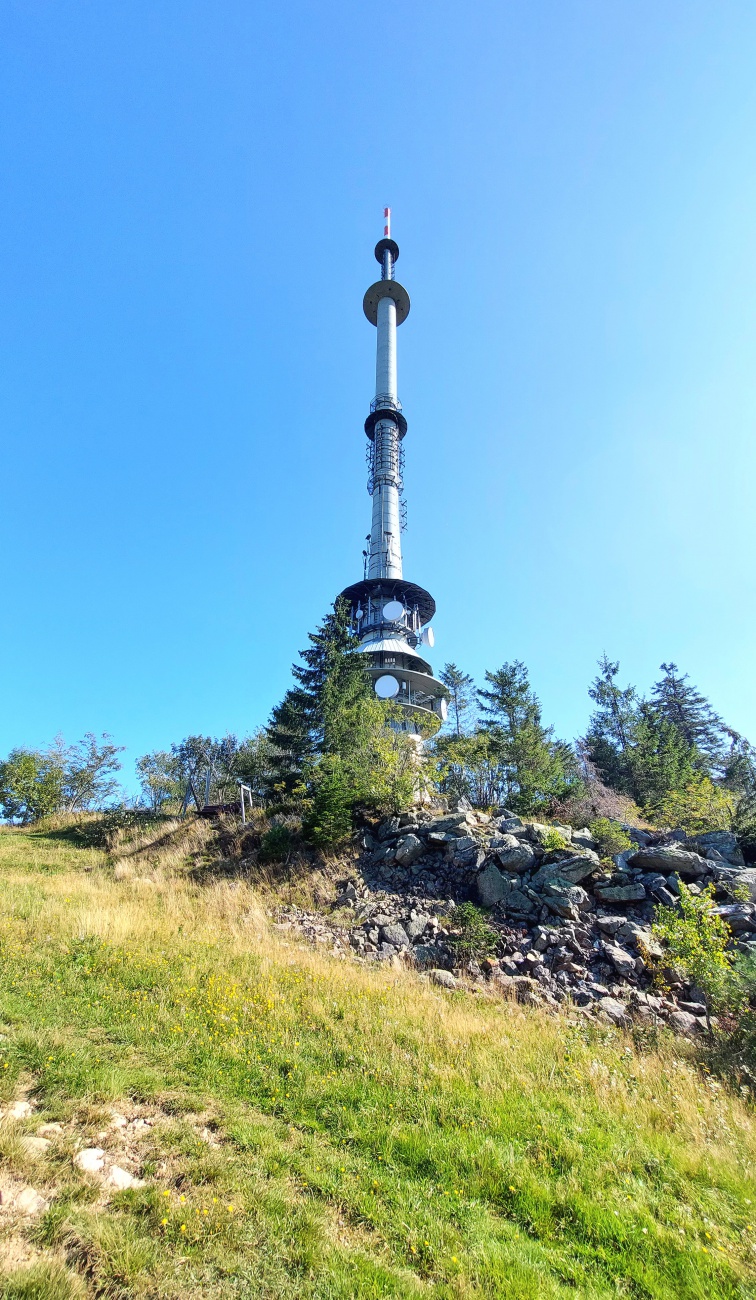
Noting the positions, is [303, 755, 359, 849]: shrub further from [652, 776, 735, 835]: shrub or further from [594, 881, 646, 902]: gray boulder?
[652, 776, 735, 835]: shrub

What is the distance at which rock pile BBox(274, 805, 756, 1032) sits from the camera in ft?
28.8

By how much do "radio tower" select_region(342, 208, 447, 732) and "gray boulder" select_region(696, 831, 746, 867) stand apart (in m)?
17.8

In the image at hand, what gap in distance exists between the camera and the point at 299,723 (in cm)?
2102

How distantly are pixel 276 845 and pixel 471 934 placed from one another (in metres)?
6.93

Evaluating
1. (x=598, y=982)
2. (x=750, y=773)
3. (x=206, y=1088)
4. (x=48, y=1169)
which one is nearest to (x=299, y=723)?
(x=598, y=982)

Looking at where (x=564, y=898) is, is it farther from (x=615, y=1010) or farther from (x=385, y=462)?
(x=385, y=462)

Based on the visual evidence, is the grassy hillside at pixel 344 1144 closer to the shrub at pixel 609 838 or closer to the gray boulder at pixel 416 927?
the gray boulder at pixel 416 927

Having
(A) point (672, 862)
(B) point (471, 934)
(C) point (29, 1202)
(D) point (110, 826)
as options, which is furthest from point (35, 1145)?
(D) point (110, 826)

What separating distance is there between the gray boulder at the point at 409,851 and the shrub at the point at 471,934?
2.26 metres

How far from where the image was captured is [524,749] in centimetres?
2311

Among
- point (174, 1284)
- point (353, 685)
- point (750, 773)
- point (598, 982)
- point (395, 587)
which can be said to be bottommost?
point (598, 982)

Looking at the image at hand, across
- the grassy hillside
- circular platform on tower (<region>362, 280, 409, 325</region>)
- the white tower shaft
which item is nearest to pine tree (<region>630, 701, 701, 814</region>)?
the grassy hillside

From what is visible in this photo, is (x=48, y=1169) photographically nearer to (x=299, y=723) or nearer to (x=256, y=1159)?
(x=256, y=1159)

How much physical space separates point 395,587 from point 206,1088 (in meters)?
35.4
